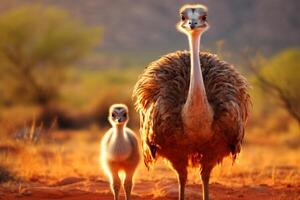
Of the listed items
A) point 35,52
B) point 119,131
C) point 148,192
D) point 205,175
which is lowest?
point 148,192

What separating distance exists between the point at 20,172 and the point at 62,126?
55.4ft

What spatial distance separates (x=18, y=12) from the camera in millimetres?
32625

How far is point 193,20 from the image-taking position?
8.12 meters

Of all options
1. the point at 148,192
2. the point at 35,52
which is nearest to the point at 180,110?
the point at 148,192

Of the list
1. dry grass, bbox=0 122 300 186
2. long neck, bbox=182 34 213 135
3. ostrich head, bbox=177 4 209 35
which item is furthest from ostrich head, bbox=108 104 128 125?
ostrich head, bbox=177 4 209 35

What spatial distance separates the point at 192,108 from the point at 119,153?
4.51 feet

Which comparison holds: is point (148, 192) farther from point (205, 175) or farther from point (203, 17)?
point (203, 17)

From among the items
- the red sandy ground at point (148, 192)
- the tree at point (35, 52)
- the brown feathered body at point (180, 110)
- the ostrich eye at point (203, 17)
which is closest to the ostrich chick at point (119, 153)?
the brown feathered body at point (180, 110)

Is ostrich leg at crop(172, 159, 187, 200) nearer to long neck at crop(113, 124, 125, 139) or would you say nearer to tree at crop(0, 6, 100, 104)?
long neck at crop(113, 124, 125, 139)

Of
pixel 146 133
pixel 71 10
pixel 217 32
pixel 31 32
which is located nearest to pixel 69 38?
pixel 31 32

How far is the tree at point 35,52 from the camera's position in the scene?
100 ft

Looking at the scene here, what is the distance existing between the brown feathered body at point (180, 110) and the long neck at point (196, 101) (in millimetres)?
194

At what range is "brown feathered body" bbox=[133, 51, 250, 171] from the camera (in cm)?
846

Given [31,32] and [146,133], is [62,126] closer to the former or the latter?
[31,32]
